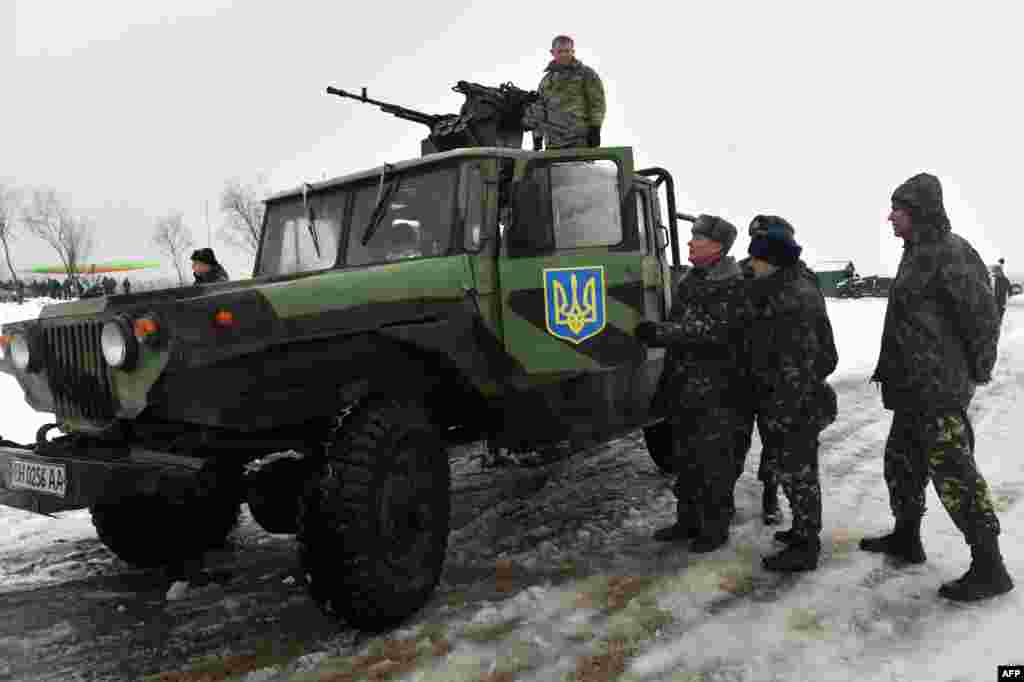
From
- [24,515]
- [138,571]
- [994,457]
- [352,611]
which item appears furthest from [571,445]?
[24,515]

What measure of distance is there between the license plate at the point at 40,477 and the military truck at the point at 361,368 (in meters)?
0.01

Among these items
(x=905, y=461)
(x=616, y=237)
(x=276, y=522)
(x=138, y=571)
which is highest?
(x=616, y=237)

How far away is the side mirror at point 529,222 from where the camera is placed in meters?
3.61

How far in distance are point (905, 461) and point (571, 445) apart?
5.05 ft

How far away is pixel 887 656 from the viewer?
2.61 m

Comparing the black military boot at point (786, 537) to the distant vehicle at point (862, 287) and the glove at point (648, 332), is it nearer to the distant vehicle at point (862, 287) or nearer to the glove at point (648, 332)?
the glove at point (648, 332)

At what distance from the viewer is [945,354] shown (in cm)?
311

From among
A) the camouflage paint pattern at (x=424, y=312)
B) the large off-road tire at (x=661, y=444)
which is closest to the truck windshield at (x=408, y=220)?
the camouflage paint pattern at (x=424, y=312)

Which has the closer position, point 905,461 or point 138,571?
point 905,461

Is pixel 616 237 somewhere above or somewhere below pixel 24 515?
above

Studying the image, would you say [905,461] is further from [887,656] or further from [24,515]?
[24,515]

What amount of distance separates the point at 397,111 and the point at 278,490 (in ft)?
12.4

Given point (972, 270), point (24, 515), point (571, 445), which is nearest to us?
point (972, 270)

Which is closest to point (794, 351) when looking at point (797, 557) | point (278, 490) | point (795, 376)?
point (795, 376)
